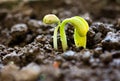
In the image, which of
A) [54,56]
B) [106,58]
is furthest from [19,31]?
[106,58]

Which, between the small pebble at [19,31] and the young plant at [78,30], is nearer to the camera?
the young plant at [78,30]

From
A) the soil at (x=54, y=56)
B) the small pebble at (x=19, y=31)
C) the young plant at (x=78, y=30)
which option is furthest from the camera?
the small pebble at (x=19, y=31)

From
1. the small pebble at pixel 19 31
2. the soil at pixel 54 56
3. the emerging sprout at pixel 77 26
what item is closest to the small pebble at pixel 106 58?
the soil at pixel 54 56

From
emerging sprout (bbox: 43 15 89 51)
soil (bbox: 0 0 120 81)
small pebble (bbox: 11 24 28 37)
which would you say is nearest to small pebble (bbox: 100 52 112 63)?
Result: soil (bbox: 0 0 120 81)

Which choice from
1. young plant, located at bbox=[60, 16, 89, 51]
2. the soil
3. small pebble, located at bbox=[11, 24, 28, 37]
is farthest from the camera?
small pebble, located at bbox=[11, 24, 28, 37]

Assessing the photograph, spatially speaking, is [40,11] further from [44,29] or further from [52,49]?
[52,49]

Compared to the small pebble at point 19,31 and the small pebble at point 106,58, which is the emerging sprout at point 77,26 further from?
the small pebble at point 19,31

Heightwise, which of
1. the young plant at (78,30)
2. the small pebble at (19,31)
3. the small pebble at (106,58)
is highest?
the small pebble at (19,31)

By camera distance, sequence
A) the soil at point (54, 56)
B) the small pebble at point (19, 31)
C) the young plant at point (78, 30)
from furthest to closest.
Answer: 1. the small pebble at point (19, 31)
2. the young plant at point (78, 30)
3. the soil at point (54, 56)

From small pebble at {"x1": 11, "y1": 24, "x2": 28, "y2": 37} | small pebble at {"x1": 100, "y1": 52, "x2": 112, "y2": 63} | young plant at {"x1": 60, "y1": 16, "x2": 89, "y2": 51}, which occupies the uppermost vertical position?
small pebble at {"x1": 11, "y1": 24, "x2": 28, "y2": 37}

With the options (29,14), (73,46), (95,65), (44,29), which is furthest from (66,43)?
(29,14)

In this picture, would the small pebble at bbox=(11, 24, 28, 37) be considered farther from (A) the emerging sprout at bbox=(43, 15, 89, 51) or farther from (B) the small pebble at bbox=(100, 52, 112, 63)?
(B) the small pebble at bbox=(100, 52, 112, 63)
